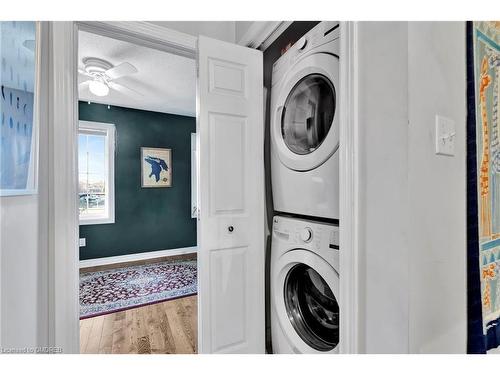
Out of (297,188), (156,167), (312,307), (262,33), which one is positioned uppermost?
(262,33)

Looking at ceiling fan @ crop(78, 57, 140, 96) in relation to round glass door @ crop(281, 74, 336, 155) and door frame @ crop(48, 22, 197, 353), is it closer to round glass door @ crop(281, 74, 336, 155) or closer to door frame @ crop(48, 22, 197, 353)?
door frame @ crop(48, 22, 197, 353)

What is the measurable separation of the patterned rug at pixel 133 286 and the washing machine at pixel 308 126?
1.99 metres

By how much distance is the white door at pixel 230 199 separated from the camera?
1401 millimetres

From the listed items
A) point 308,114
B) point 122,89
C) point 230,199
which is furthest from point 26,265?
point 122,89

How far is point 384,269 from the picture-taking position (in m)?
0.76

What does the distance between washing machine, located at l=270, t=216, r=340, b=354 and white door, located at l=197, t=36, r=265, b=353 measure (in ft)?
0.46

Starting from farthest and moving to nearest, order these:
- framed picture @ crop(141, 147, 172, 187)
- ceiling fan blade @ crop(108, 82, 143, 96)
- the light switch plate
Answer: framed picture @ crop(141, 147, 172, 187) < ceiling fan blade @ crop(108, 82, 143, 96) < the light switch plate

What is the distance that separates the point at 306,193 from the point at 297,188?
0.07 m

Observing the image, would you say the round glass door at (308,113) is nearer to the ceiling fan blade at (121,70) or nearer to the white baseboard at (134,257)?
the ceiling fan blade at (121,70)

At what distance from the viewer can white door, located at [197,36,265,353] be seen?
140cm

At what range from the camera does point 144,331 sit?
208 cm

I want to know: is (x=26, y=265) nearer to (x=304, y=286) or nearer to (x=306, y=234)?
(x=306, y=234)

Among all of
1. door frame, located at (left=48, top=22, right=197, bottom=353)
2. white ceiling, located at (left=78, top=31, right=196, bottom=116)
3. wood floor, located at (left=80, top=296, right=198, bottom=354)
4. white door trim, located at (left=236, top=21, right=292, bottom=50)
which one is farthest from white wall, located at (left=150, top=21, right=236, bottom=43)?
wood floor, located at (left=80, top=296, right=198, bottom=354)
